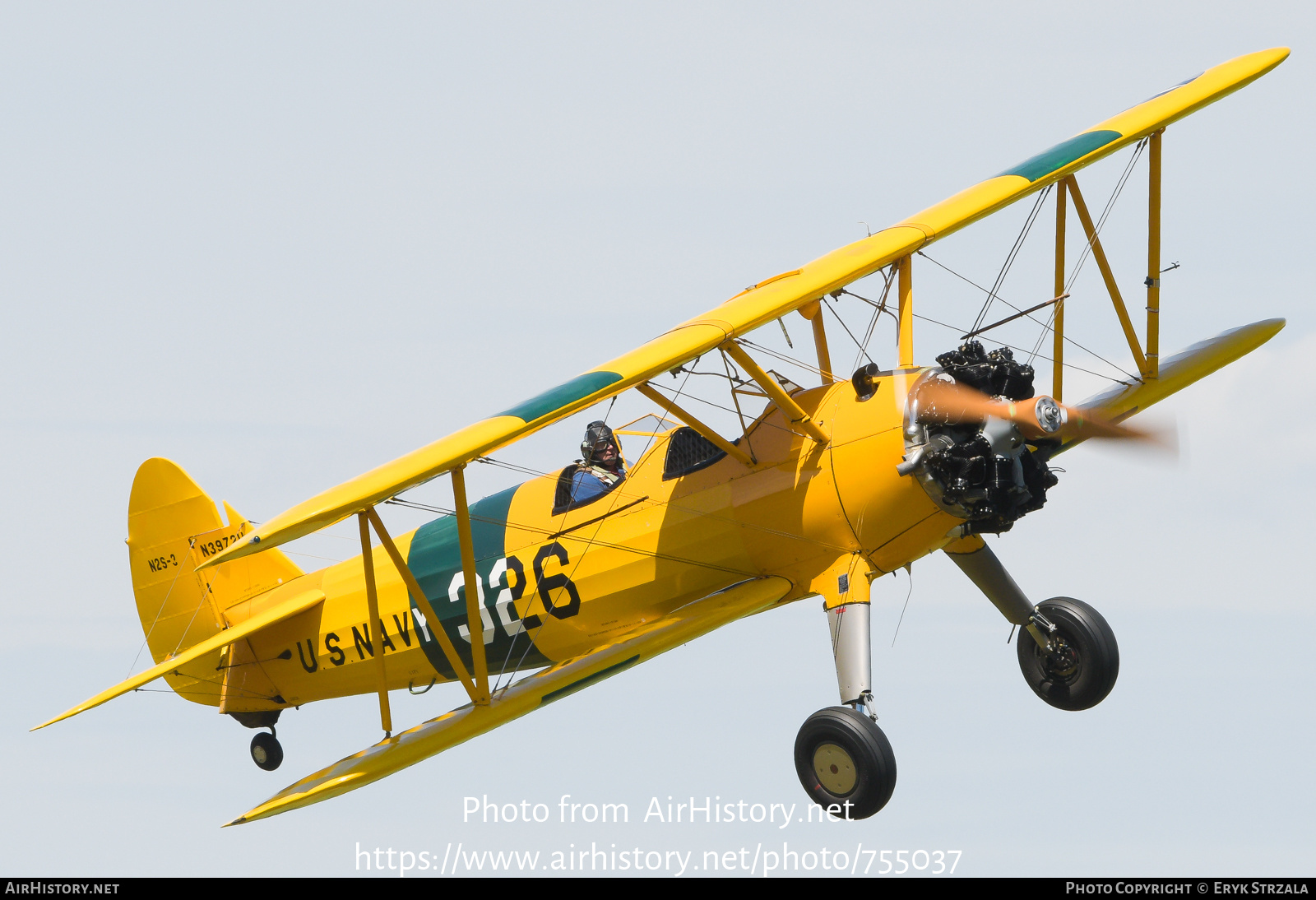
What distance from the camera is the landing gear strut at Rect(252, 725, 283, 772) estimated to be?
15227 mm

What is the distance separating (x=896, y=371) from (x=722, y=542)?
5.51 ft

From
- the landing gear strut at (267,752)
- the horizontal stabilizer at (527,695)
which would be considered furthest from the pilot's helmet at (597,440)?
the landing gear strut at (267,752)

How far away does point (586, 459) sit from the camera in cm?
1312

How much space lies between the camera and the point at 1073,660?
13383 millimetres

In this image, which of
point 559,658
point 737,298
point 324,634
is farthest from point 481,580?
point 737,298

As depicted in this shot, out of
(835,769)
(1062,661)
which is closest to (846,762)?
(835,769)

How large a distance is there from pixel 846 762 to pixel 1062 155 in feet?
15.7

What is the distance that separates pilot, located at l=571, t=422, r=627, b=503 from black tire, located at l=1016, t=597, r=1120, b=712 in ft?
11.0

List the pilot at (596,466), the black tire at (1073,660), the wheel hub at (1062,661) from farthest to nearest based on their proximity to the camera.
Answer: the wheel hub at (1062,661) < the black tire at (1073,660) < the pilot at (596,466)

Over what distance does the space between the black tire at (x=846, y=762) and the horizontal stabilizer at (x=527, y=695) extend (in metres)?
1.04

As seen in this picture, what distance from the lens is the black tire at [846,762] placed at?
37.0 ft

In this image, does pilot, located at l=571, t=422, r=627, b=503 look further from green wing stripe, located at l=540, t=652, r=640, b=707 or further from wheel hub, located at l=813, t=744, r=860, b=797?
wheel hub, located at l=813, t=744, r=860, b=797

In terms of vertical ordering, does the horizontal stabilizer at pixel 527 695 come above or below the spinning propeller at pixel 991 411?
below

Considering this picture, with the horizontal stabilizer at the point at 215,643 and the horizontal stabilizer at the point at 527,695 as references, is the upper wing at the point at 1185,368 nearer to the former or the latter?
the horizontal stabilizer at the point at 527,695
